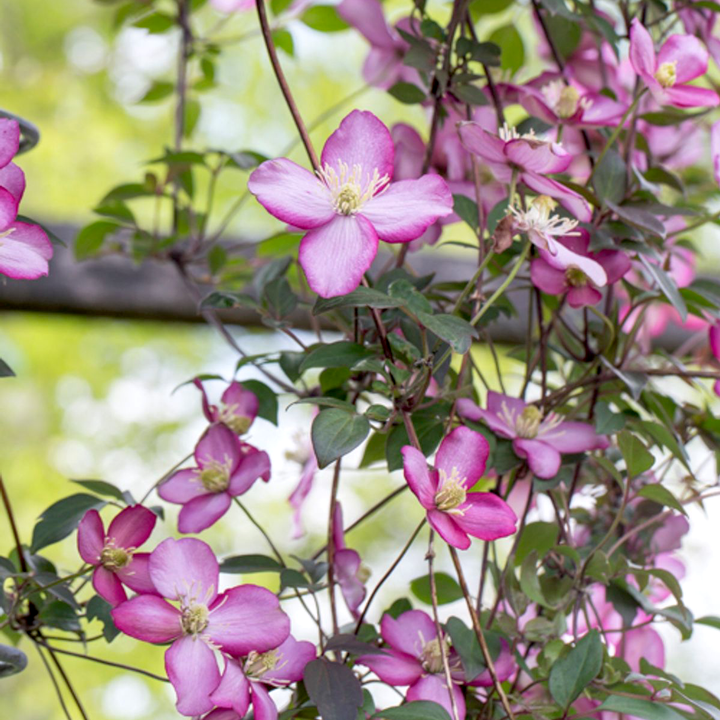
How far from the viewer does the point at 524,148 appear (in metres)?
0.36

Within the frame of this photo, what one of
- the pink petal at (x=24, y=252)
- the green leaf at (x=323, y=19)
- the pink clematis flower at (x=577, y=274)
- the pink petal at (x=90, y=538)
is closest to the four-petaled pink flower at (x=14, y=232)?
the pink petal at (x=24, y=252)

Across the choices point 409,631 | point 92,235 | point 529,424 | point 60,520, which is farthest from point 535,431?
point 92,235

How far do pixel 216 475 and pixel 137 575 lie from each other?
8 centimetres

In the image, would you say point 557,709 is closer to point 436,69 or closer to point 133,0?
point 436,69

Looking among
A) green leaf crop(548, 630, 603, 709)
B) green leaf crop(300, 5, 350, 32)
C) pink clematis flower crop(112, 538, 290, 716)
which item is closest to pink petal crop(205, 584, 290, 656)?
pink clematis flower crop(112, 538, 290, 716)

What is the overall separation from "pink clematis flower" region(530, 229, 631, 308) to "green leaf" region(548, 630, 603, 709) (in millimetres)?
148

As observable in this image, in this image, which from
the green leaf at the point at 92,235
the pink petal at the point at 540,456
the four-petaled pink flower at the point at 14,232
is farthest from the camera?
the green leaf at the point at 92,235

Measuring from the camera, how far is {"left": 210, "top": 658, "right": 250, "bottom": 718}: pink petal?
1.06 feet

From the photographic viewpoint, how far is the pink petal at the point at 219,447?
43 cm

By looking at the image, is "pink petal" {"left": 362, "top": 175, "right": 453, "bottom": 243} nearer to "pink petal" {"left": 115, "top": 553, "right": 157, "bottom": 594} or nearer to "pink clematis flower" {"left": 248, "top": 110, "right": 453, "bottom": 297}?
"pink clematis flower" {"left": 248, "top": 110, "right": 453, "bottom": 297}

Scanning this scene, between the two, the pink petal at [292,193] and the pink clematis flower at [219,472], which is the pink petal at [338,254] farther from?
the pink clematis flower at [219,472]

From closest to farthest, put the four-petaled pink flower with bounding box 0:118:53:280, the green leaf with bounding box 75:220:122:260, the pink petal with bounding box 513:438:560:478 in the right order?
1. the four-petaled pink flower with bounding box 0:118:53:280
2. the pink petal with bounding box 513:438:560:478
3. the green leaf with bounding box 75:220:122:260

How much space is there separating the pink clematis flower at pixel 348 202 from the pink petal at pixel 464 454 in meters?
0.08

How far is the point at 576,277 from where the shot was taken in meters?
0.41
